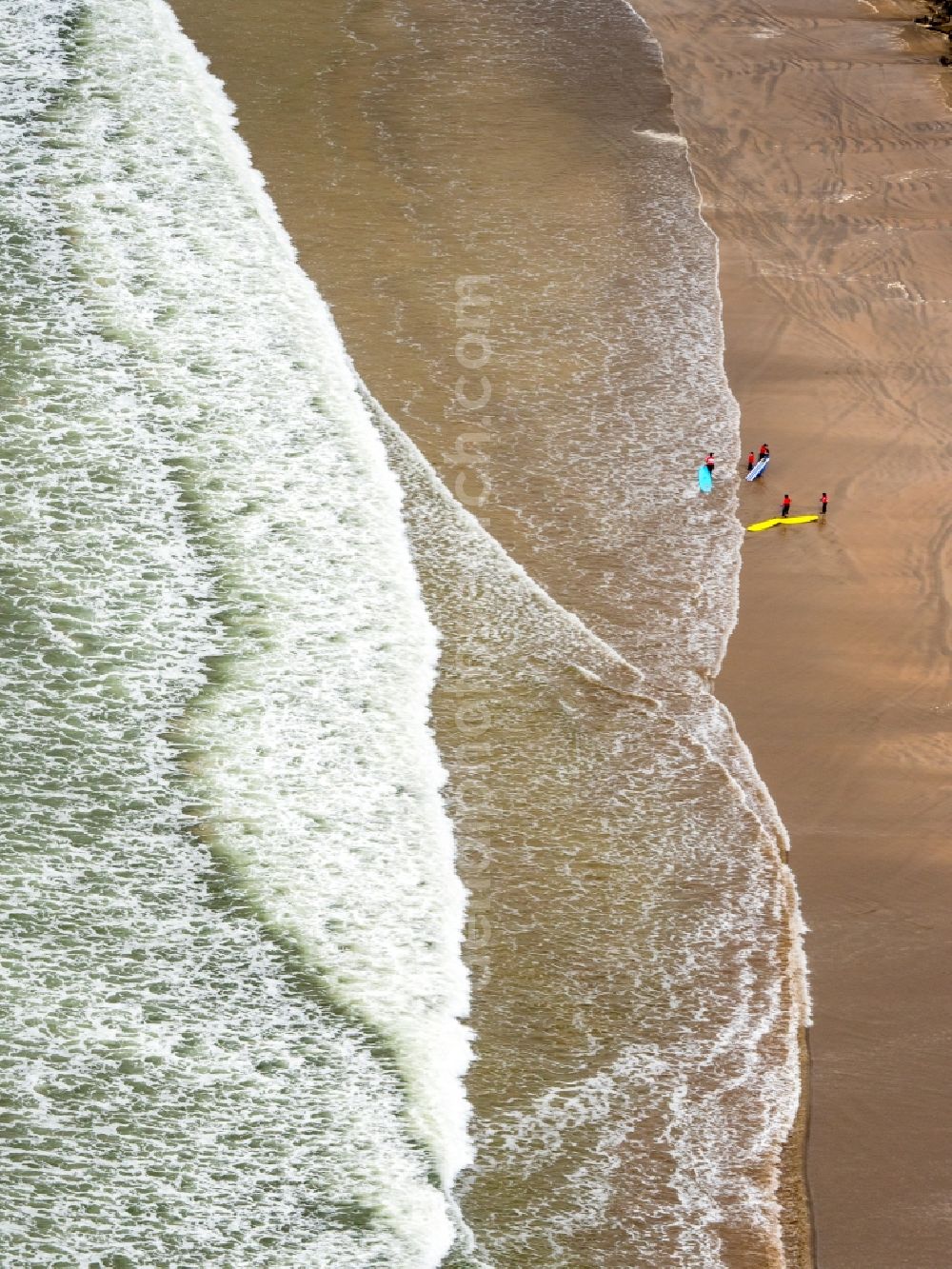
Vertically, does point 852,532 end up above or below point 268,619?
above

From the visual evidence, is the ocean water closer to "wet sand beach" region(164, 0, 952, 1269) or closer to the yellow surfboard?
"wet sand beach" region(164, 0, 952, 1269)

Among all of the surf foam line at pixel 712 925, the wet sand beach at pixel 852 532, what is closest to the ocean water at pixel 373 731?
the surf foam line at pixel 712 925

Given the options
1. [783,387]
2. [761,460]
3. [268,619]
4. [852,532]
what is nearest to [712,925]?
[268,619]

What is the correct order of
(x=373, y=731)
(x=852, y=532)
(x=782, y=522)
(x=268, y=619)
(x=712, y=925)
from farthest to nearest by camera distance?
1. (x=782, y=522)
2. (x=852, y=532)
3. (x=268, y=619)
4. (x=373, y=731)
5. (x=712, y=925)

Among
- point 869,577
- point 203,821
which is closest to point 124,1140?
point 203,821

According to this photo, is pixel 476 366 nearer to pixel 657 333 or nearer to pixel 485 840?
pixel 657 333

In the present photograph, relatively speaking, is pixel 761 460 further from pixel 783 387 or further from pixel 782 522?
pixel 783 387
